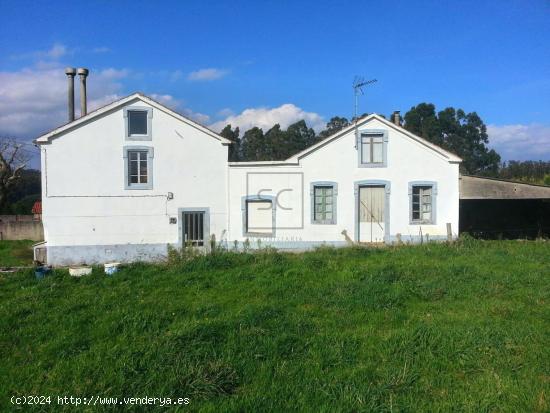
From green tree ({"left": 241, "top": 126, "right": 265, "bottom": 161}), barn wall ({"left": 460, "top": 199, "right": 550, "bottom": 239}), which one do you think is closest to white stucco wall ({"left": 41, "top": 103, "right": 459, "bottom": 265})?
barn wall ({"left": 460, "top": 199, "right": 550, "bottom": 239})

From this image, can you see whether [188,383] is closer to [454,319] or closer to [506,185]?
[454,319]

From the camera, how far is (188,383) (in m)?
4.96

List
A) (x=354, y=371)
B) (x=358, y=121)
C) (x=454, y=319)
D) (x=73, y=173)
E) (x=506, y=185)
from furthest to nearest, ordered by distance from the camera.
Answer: (x=506, y=185) < (x=358, y=121) < (x=73, y=173) < (x=454, y=319) < (x=354, y=371)

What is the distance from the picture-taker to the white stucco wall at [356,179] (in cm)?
1578

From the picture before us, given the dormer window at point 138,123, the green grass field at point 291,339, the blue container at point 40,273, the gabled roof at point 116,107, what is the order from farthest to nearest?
1. the dormer window at point 138,123
2. the gabled roof at point 116,107
3. the blue container at point 40,273
4. the green grass field at point 291,339

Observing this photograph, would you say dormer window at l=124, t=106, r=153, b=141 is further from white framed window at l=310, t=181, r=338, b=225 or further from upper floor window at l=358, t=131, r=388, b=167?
upper floor window at l=358, t=131, r=388, b=167

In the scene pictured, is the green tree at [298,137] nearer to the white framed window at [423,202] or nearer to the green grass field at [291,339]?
the white framed window at [423,202]

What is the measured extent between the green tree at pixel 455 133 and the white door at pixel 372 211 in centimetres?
4175

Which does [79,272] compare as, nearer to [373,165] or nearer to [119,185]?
[119,185]

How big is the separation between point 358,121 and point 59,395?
1327 centimetres

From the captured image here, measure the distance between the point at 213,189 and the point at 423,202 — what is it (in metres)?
7.79

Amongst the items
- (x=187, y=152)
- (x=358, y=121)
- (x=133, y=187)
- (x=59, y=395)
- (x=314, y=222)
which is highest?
(x=358, y=121)

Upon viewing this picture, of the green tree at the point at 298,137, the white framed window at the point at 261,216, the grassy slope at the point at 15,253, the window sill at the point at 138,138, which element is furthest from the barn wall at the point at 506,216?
the green tree at the point at 298,137

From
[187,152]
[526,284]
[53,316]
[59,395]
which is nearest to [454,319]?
[526,284]
